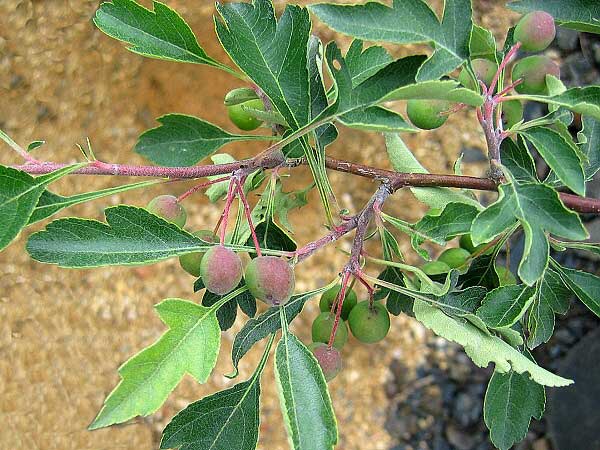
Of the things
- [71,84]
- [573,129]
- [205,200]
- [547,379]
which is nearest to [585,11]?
[547,379]

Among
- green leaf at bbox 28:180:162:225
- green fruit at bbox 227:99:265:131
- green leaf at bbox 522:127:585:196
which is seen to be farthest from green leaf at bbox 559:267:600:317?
green leaf at bbox 28:180:162:225

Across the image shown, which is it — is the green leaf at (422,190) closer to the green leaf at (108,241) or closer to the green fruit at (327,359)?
the green fruit at (327,359)

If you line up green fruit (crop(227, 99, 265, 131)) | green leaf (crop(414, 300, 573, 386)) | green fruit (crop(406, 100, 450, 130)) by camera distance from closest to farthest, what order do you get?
green leaf (crop(414, 300, 573, 386)) < green fruit (crop(406, 100, 450, 130)) < green fruit (crop(227, 99, 265, 131))

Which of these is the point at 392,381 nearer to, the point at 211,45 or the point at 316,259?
the point at 316,259

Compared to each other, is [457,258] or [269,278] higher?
[269,278]

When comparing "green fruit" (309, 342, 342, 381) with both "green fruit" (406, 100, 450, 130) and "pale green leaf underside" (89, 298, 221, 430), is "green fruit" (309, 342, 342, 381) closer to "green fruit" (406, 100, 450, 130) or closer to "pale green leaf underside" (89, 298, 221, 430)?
"pale green leaf underside" (89, 298, 221, 430)

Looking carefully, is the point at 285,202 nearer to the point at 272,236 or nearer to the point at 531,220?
the point at 272,236

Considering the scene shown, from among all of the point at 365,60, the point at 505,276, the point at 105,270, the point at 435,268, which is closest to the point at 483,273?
the point at 505,276
